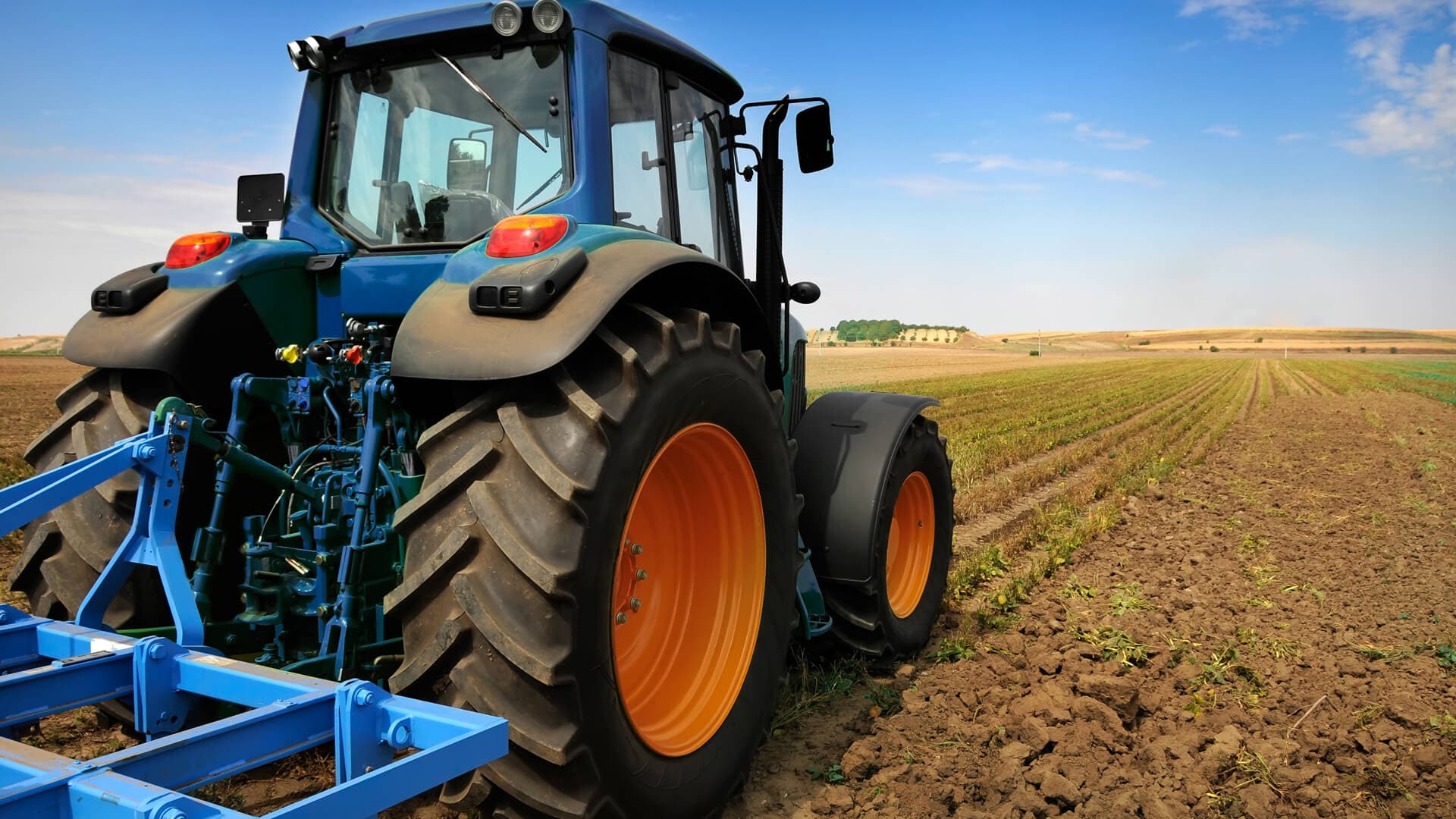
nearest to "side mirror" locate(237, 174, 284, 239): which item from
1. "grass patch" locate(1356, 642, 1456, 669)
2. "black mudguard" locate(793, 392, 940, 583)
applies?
"black mudguard" locate(793, 392, 940, 583)

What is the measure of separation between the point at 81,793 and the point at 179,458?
40.5 inches

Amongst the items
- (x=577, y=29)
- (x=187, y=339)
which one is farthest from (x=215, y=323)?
(x=577, y=29)

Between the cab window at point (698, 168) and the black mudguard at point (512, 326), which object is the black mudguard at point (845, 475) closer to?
the cab window at point (698, 168)

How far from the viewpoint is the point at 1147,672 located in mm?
4160

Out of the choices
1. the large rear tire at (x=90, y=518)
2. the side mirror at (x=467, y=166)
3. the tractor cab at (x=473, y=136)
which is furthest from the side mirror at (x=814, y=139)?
the large rear tire at (x=90, y=518)

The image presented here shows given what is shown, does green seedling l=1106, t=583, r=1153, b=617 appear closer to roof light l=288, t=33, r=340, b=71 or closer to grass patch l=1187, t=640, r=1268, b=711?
grass patch l=1187, t=640, r=1268, b=711

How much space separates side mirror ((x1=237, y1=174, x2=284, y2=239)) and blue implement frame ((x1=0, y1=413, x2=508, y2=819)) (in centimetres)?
118

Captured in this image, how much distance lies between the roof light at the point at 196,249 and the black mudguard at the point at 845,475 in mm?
2268

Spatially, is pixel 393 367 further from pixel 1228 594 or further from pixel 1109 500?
pixel 1109 500

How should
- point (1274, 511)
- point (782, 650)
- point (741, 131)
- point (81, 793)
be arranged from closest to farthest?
point (81, 793) < point (782, 650) < point (741, 131) < point (1274, 511)

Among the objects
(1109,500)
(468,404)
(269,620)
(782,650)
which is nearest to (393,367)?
(468,404)

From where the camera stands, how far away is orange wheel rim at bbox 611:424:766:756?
2705mm

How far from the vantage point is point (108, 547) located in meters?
2.65

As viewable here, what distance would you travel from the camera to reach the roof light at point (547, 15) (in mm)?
2766
